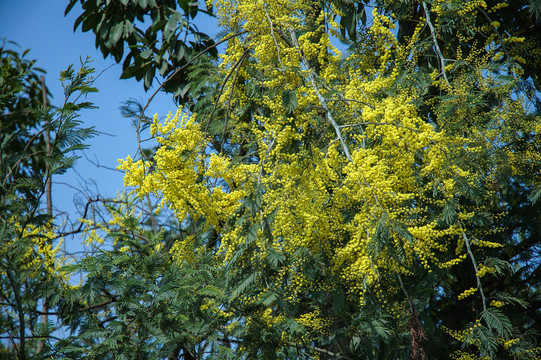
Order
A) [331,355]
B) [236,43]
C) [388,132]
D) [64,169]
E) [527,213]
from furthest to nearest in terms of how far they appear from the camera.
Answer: [527,213]
[236,43]
[331,355]
[64,169]
[388,132]

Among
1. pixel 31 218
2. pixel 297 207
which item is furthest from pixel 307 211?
pixel 31 218

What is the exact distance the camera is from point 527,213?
16.4ft

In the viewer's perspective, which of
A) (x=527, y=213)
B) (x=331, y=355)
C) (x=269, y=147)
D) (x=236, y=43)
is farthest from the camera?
(x=527, y=213)

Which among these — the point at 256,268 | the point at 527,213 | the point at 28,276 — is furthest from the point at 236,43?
the point at 527,213

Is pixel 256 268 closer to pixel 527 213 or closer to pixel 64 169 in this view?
pixel 64 169

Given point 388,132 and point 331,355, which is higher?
point 388,132

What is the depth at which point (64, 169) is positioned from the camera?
3.43m

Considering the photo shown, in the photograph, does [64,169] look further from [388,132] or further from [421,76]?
[421,76]

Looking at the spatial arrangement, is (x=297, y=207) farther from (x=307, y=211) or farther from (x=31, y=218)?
(x=31, y=218)

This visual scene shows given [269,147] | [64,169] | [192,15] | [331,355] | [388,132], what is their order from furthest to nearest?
[192,15] → [331,355] → [64,169] → [269,147] → [388,132]

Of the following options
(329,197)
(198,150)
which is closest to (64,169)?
(198,150)

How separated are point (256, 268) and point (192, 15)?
3.93m

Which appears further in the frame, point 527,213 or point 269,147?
point 527,213

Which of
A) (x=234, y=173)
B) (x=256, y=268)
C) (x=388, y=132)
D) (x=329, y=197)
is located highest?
(x=234, y=173)
